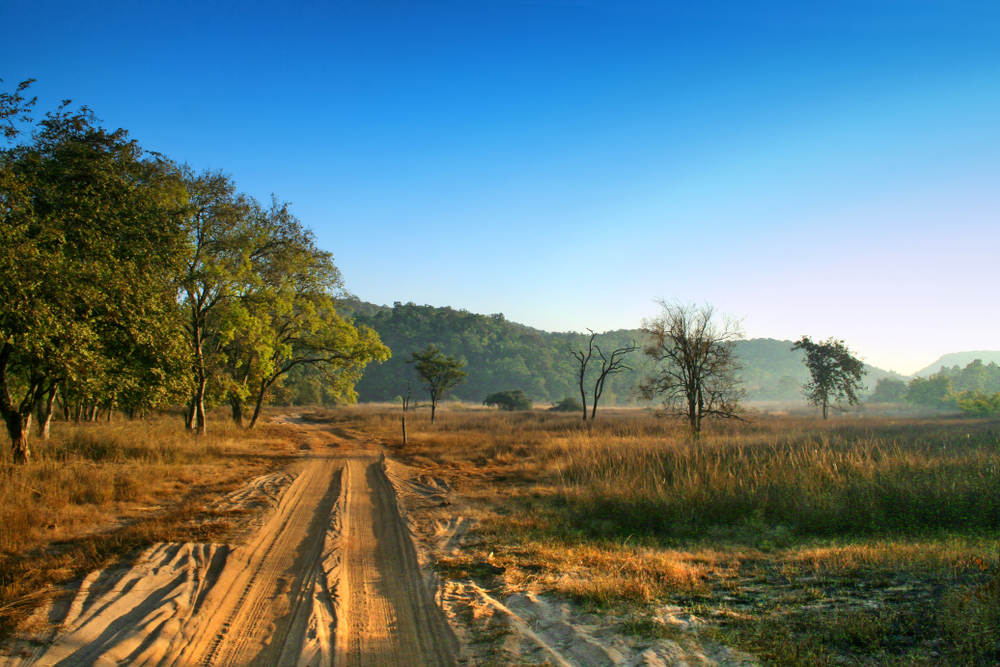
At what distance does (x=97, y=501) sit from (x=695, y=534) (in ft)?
36.8

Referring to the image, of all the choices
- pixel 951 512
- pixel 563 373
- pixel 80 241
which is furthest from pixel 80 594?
pixel 563 373

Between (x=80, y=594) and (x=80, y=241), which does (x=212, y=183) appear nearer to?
(x=80, y=241)

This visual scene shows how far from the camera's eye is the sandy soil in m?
3.85

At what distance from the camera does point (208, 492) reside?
10547 millimetres

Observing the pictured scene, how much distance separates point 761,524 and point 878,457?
6700mm

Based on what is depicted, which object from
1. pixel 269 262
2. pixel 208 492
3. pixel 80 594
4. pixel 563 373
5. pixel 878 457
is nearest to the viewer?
pixel 80 594

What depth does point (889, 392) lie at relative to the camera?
306ft

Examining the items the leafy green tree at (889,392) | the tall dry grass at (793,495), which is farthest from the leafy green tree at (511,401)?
the leafy green tree at (889,392)

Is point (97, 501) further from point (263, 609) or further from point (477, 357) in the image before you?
point (477, 357)

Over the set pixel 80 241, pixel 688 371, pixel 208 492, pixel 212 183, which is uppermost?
pixel 212 183

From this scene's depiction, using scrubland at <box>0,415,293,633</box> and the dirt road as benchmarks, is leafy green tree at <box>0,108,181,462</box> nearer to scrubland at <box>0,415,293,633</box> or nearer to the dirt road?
scrubland at <box>0,415,293,633</box>

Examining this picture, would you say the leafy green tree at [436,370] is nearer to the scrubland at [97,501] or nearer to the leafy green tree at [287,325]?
the leafy green tree at [287,325]

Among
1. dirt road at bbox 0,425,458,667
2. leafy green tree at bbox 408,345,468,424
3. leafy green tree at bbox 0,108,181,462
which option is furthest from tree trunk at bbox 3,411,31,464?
leafy green tree at bbox 408,345,468,424

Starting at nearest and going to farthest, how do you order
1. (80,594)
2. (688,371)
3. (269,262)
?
(80,594), (688,371), (269,262)
